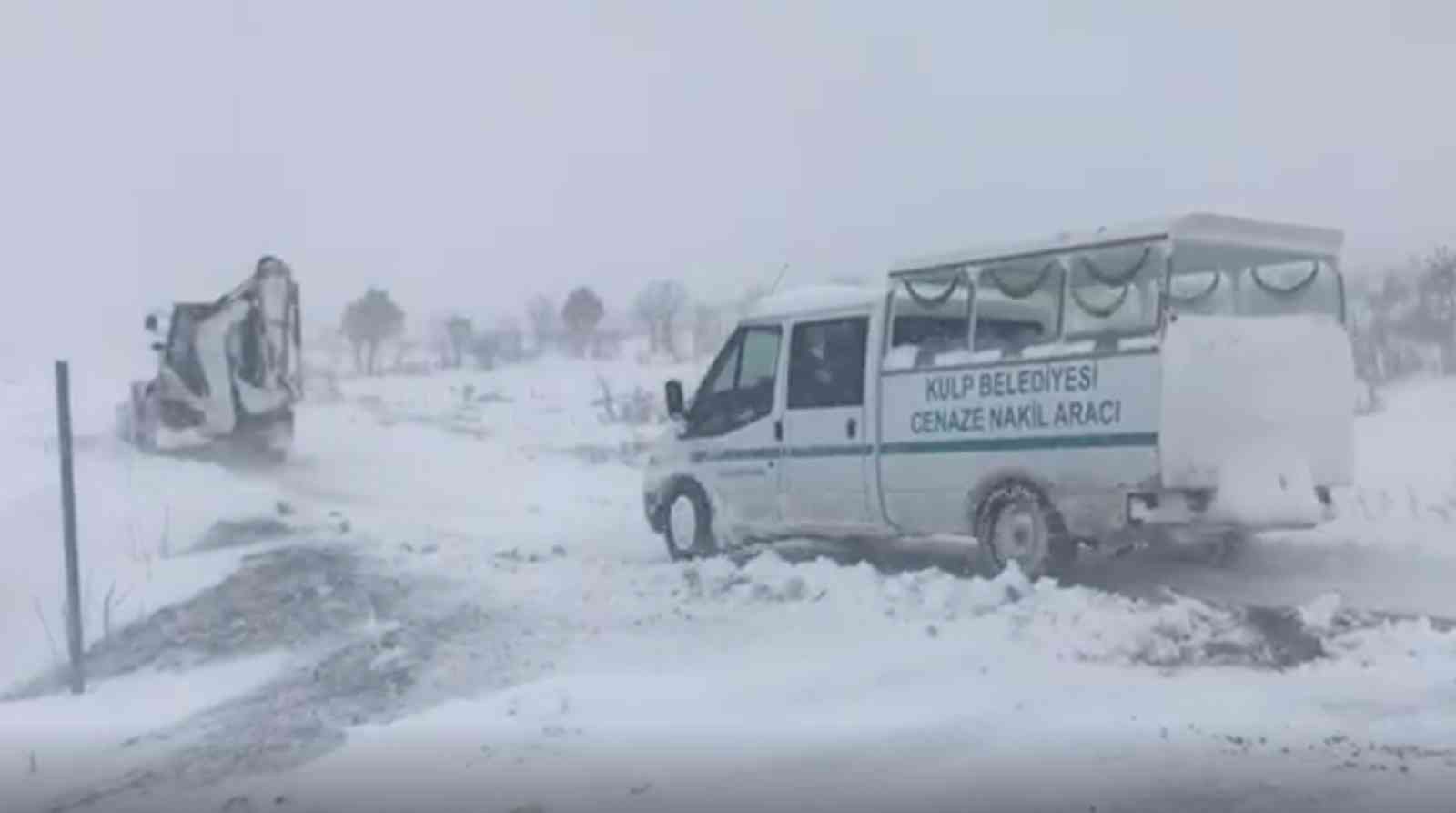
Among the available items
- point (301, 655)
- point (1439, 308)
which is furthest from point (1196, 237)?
point (301, 655)

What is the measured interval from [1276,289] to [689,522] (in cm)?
414

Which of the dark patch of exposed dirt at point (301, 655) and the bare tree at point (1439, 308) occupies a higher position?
the bare tree at point (1439, 308)

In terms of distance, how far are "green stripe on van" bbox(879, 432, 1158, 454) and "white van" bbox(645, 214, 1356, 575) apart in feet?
0.03

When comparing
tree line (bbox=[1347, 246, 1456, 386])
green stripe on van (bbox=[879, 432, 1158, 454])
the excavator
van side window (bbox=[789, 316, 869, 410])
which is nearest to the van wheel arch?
green stripe on van (bbox=[879, 432, 1158, 454])

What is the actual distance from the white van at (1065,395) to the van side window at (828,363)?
0.01 meters

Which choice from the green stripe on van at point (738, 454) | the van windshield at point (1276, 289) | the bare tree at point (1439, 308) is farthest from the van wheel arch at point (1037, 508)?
the bare tree at point (1439, 308)

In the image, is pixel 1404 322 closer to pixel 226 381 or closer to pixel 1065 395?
pixel 1065 395

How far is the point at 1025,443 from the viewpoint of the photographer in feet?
31.1

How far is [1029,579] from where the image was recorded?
366 inches

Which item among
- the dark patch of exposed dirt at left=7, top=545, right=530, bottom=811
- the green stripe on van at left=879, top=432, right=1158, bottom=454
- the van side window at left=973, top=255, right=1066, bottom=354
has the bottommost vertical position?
the dark patch of exposed dirt at left=7, top=545, right=530, bottom=811

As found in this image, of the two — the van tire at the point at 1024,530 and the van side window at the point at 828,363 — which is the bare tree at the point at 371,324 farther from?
the van tire at the point at 1024,530

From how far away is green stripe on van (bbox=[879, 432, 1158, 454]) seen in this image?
29.1ft

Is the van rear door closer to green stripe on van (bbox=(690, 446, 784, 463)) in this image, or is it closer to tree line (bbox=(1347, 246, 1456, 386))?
green stripe on van (bbox=(690, 446, 784, 463))

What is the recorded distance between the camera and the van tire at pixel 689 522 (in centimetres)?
1147
